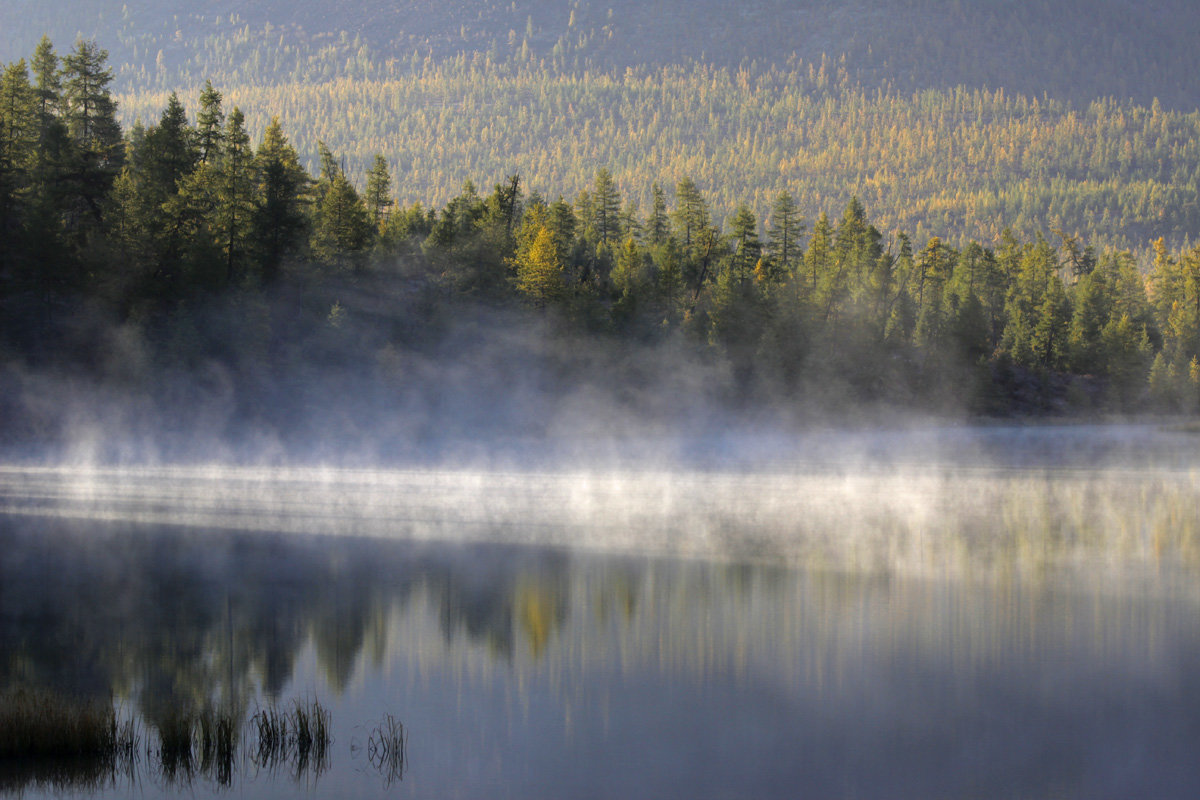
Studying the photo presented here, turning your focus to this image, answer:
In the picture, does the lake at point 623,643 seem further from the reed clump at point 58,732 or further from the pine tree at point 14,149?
the pine tree at point 14,149

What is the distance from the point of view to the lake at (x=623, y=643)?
→ 524 inches

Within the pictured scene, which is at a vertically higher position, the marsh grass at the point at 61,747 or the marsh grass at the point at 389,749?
the marsh grass at the point at 61,747

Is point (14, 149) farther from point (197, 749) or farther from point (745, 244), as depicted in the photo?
point (745, 244)

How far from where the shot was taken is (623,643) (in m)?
19.1

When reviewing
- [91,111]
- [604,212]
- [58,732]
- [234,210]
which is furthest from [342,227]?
[58,732]

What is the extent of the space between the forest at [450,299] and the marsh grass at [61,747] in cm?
4604

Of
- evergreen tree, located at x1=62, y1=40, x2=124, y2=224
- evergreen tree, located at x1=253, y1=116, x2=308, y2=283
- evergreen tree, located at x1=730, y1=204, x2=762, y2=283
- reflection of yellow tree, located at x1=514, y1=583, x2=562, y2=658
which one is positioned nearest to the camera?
reflection of yellow tree, located at x1=514, y1=583, x2=562, y2=658

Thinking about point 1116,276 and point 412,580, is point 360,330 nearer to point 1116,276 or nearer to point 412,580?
point 412,580

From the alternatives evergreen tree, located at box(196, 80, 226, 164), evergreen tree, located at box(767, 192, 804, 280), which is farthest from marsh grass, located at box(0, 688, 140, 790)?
evergreen tree, located at box(767, 192, 804, 280)

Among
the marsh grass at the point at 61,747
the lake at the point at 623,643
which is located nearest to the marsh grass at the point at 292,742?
the lake at the point at 623,643

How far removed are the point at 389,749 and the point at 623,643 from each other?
6376 mm

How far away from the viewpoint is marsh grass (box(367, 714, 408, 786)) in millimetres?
12953

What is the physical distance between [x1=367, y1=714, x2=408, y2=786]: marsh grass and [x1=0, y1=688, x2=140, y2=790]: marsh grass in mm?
2676

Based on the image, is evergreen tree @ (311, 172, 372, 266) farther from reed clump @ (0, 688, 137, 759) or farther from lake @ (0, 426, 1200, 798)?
reed clump @ (0, 688, 137, 759)
